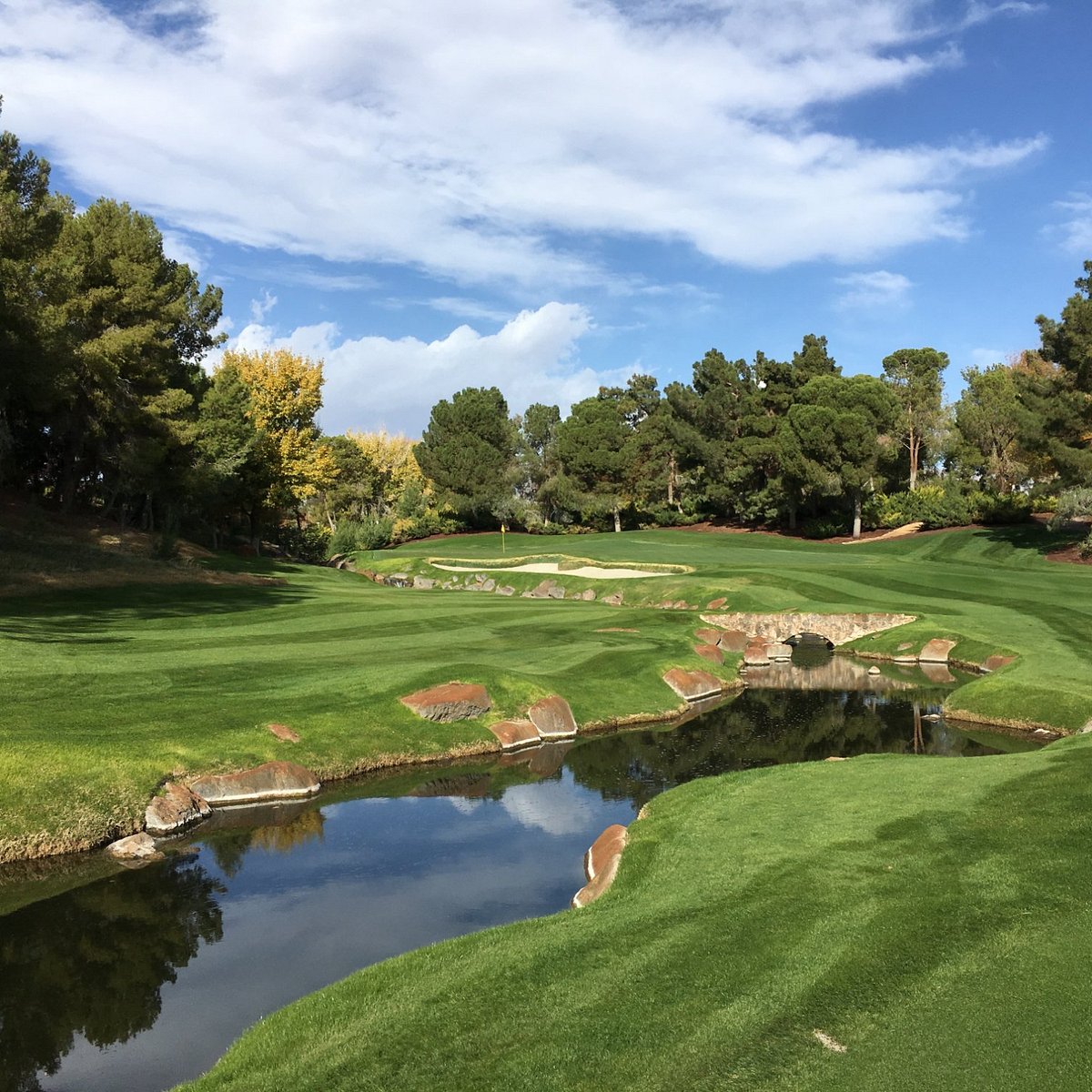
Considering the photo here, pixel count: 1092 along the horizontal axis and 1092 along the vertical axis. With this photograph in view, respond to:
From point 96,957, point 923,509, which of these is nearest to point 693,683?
point 96,957

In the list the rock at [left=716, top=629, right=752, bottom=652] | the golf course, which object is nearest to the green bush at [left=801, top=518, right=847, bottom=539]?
the golf course

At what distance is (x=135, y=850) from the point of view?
57.5 ft

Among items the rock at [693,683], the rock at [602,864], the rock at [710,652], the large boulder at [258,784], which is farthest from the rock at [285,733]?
the rock at [710,652]

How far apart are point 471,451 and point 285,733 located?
87056 millimetres

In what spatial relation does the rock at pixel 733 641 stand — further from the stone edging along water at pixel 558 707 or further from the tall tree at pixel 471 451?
the tall tree at pixel 471 451

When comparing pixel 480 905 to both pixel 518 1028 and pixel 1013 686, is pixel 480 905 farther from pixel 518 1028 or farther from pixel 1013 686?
pixel 1013 686

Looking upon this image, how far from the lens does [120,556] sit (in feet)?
159

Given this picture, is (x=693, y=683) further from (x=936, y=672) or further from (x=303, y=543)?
(x=303, y=543)

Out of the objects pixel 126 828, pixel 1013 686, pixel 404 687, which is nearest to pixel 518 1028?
pixel 126 828

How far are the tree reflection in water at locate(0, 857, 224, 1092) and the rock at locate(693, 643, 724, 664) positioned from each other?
2437cm

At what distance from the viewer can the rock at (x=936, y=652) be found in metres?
39.0

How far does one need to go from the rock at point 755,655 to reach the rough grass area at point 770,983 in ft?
88.1

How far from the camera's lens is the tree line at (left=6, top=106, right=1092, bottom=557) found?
48.8m

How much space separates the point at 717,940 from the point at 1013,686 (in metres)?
23.2
